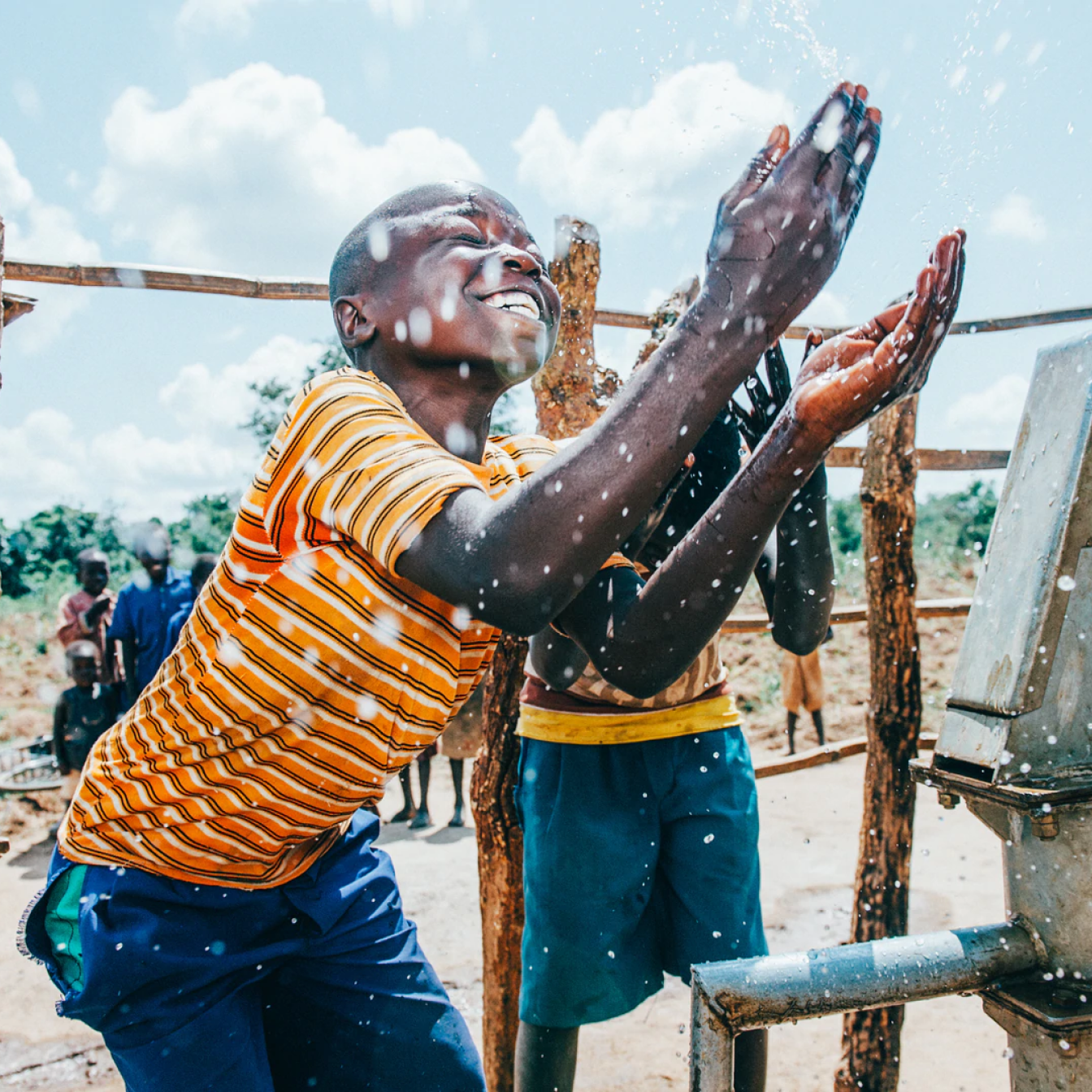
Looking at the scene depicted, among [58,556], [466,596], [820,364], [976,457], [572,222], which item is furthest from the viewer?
[58,556]

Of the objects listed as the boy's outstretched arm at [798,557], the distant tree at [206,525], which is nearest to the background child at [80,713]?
the boy's outstretched arm at [798,557]

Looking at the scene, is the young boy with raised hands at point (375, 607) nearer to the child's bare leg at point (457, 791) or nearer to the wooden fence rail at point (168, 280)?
the wooden fence rail at point (168, 280)

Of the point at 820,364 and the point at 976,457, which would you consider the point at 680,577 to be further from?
the point at 976,457

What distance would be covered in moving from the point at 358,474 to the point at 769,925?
3.79 m

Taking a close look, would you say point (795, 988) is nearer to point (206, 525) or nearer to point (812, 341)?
point (812, 341)

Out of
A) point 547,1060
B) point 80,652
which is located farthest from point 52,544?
point 547,1060

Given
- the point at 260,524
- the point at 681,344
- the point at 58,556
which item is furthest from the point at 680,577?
the point at 58,556

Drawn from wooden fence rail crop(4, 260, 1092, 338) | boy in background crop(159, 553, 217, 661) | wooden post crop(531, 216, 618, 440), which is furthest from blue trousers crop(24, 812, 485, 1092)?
boy in background crop(159, 553, 217, 661)

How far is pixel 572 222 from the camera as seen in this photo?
298 cm

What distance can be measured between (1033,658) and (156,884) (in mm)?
1208

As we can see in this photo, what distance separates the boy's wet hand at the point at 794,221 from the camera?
3.47ft

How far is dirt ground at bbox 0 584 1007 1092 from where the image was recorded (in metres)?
3.07

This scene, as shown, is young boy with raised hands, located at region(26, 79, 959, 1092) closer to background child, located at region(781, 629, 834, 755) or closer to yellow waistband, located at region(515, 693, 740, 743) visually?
yellow waistband, located at region(515, 693, 740, 743)

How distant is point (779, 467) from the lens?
3.86 ft
